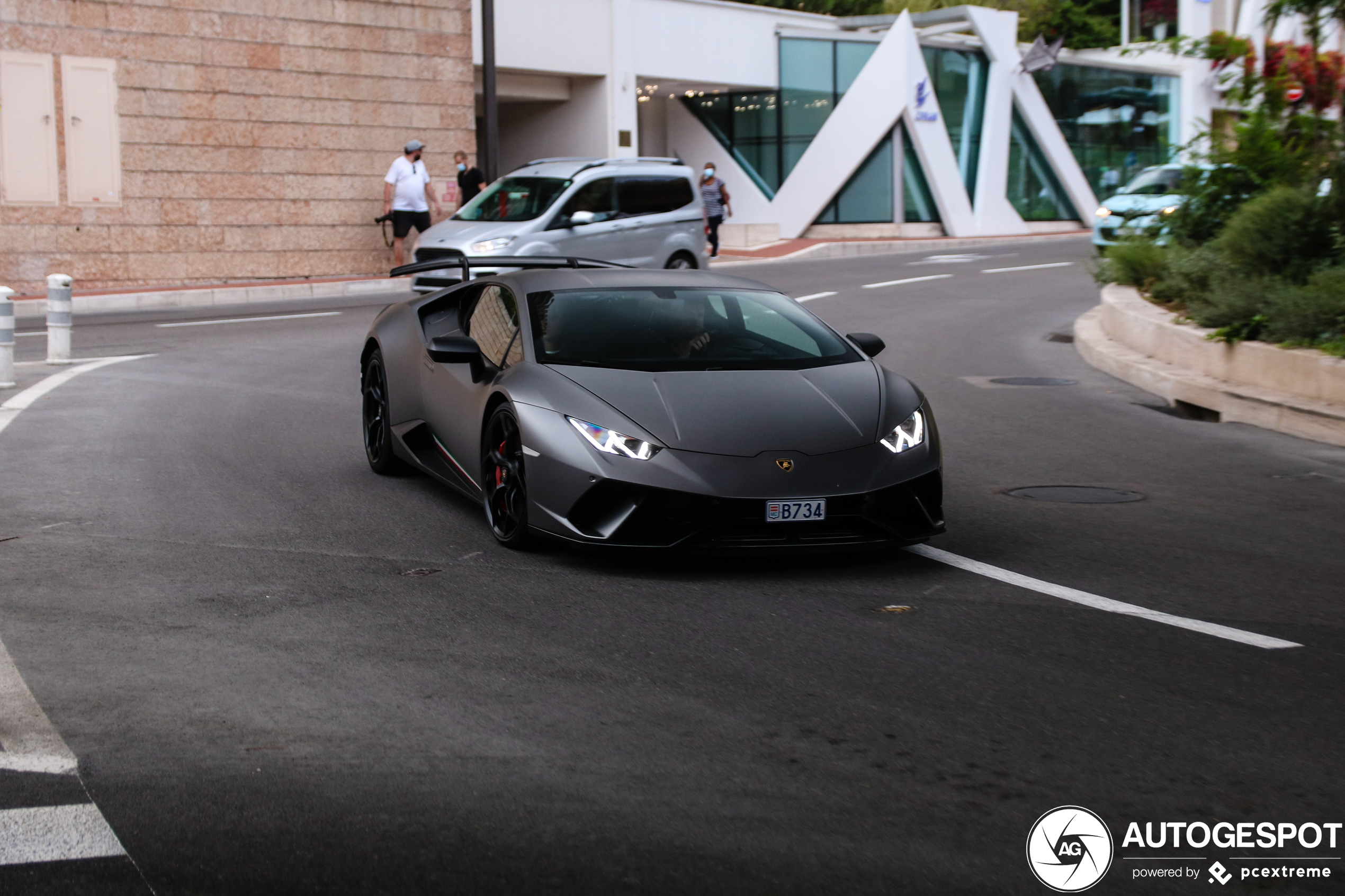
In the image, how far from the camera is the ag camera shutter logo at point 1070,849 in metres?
3.42

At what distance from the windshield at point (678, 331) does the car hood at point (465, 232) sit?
1254 cm

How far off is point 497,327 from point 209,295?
17.8 m

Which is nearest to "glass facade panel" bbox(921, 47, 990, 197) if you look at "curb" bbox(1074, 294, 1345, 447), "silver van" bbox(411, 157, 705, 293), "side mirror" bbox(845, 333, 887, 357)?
"silver van" bbox(411, 157, 705, 293)

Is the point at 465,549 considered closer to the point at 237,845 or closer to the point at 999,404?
the point at 237,845

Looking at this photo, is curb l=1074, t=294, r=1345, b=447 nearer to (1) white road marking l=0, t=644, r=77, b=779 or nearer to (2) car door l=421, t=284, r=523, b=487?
(2) car door l=421, t=284, r=523, b=487

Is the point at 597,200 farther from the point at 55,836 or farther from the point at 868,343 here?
the point at 55,836

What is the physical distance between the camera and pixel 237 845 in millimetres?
3559

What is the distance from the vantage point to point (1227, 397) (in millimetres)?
11141

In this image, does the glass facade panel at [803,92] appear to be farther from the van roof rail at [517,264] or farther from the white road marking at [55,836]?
the white road marking at [55,836]

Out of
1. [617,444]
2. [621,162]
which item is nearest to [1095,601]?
[617,444]

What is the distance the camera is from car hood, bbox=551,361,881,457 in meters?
6.33

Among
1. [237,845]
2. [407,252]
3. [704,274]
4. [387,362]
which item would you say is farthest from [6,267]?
[237,845]

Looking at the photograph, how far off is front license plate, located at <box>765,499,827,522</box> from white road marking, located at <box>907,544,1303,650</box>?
76cm

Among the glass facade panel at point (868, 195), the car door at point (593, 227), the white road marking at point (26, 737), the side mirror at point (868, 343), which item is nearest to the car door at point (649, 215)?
the car door at point (593, 227)
